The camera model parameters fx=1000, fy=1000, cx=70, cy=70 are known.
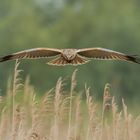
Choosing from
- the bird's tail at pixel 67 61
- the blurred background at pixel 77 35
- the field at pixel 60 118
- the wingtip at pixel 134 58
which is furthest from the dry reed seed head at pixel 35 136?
the blurred background at pixel 77 35

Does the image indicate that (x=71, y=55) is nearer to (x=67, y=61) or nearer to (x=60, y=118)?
(x=67, y=61)

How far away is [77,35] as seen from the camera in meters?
33.2

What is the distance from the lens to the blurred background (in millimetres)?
27875

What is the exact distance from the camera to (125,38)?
30.4 m

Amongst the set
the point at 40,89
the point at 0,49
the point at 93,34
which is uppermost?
the point at 93,34

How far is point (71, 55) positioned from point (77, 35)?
25.7 metres

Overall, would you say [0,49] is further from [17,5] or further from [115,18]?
[17,5]

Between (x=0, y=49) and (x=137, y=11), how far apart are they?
825 cm

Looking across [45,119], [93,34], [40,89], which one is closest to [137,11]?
[93,34]

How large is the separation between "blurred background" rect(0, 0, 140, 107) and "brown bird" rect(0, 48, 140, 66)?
50.6ft

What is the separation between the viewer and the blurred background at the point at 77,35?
27875mm

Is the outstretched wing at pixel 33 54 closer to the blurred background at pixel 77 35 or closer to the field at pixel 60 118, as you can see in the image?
the field at pixel 60 118

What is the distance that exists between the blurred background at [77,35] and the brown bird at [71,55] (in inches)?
607

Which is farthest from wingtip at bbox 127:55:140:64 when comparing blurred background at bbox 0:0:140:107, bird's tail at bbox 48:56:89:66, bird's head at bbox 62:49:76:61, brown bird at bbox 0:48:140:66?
blurred background at bbox 0:0:140:107
